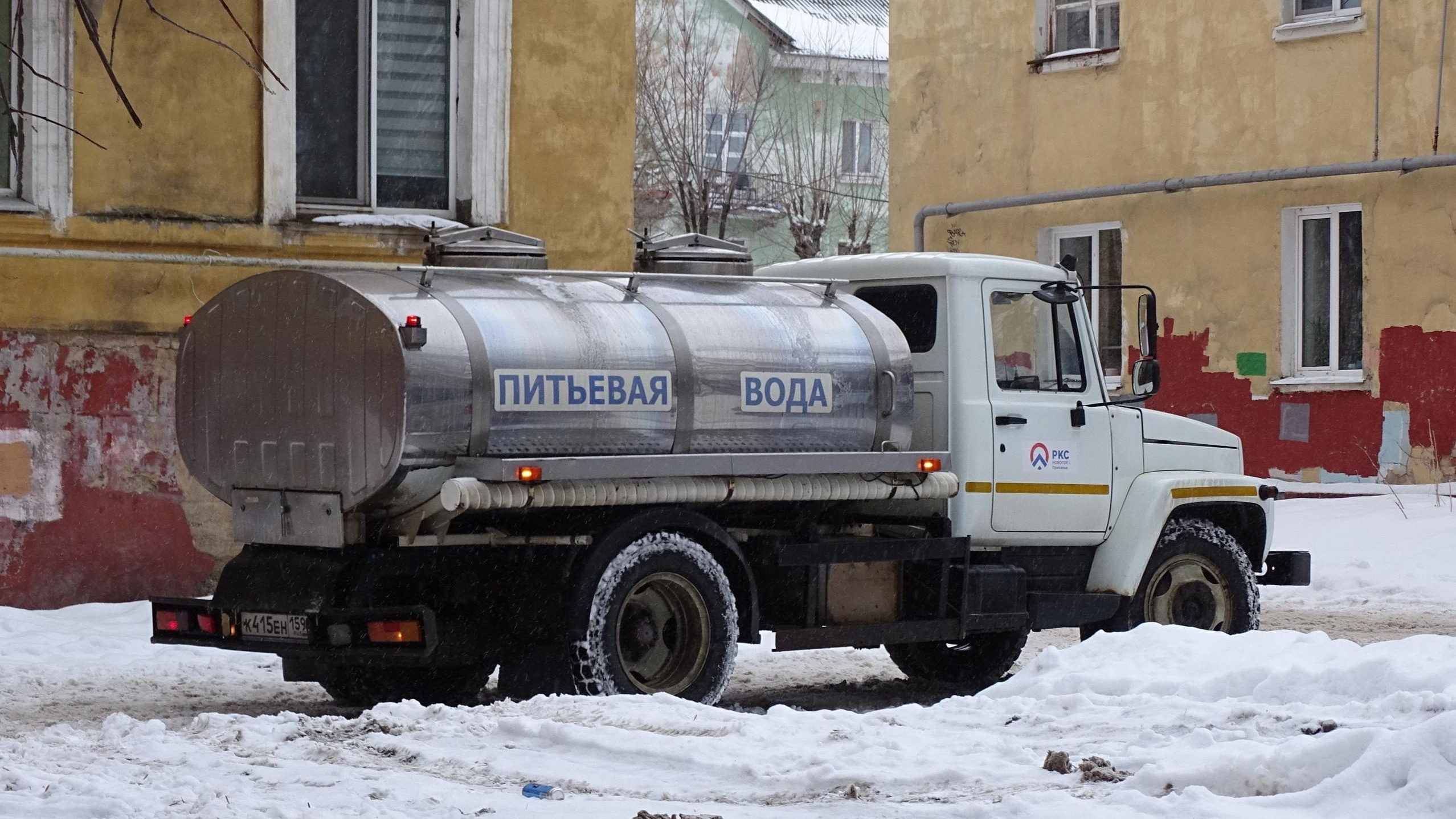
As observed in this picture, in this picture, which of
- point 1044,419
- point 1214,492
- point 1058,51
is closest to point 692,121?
point 1058,51

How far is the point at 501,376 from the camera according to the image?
27.7ft

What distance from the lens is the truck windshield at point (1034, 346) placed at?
10.4 metres

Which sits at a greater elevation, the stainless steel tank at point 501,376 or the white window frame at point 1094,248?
the white window frame at point 1094,248

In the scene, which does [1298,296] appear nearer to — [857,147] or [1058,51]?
[1058,51]

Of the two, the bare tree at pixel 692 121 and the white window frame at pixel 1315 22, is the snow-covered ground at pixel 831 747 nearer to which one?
the white window frame at pixel 1315 22

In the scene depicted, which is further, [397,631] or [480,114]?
[480,114]

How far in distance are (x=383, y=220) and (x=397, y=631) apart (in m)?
6.00

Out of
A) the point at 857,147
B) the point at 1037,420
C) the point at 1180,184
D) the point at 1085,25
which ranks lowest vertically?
the point at 1037,420

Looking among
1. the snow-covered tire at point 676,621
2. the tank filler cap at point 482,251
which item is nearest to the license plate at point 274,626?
the snow-covered tire at point 676,621

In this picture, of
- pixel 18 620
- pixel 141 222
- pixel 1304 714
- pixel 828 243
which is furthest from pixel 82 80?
pixel 828 243

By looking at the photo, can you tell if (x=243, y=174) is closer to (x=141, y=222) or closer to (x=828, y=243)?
(x=141, y=222)

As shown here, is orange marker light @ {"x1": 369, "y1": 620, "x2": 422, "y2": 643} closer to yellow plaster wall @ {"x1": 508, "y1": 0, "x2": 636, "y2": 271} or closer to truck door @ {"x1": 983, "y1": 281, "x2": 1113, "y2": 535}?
truck door @ {"x1": 983, "y1": 281, "x2": 1113, "y2": 535}

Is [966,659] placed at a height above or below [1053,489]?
below

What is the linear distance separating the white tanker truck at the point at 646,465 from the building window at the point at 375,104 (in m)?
4.21
